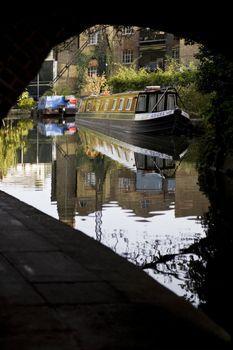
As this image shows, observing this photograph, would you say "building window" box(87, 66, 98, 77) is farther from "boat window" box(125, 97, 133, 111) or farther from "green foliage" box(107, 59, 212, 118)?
"boat window" box(125, 97, 133, 111)

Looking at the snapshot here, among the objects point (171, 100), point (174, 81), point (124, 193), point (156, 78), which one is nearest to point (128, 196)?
point (124, 193)

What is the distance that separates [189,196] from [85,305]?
9.19 m

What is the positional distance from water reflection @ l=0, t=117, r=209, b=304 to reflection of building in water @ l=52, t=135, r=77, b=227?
0.06 ft

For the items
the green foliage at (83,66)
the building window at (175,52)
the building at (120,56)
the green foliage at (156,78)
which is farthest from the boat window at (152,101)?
the green foliage at (83,66)

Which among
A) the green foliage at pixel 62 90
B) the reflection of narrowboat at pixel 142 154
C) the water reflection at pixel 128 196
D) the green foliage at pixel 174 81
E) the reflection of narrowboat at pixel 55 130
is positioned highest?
the green foliage at pixel 62 90

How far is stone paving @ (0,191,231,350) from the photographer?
163 inches

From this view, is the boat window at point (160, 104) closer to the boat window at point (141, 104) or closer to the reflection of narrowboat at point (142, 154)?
the boat window at point (141, 104)

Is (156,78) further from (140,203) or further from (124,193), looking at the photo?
(140,203)

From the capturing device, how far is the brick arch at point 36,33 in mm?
4387

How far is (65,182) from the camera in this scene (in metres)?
15.6

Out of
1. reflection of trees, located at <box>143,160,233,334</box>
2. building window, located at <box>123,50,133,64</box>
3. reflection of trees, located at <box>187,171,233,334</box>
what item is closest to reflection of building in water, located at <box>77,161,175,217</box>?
reflection of trees, located at <box>187,171,233,334</box>

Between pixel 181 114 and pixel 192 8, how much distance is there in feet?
88.3

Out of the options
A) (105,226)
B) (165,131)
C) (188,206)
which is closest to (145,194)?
(188,206)

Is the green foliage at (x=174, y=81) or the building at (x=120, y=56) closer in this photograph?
the green foliage at (x=174, y=81)
